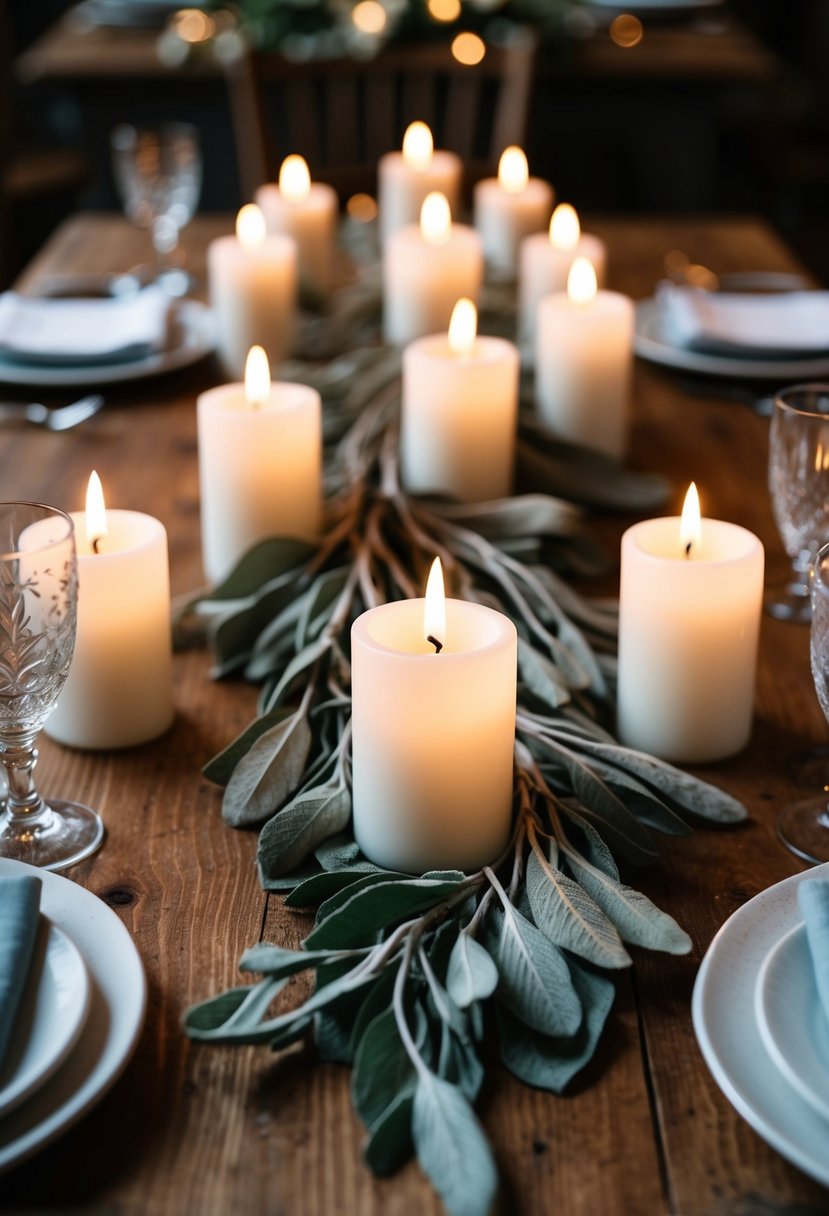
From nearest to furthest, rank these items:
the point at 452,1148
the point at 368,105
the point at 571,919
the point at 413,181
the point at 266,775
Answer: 1. the point at 452,1148
2. the point at 571,919
3. the point at 266,775
4. the point at 413,181
5. the point at 368,105

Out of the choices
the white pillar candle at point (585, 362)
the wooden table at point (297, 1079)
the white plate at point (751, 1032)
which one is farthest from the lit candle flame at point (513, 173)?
the white plate at point (751, 1032)

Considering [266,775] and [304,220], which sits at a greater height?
[304,220]

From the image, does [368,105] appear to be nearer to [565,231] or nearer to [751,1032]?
[565,231]

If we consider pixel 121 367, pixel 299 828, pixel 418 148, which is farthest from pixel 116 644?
pixel 418 148

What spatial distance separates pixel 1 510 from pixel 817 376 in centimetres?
98

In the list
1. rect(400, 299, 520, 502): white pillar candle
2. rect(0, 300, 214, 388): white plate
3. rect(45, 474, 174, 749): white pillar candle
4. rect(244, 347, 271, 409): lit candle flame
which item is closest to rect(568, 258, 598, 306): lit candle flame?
rect(400, 299, 520, 502): white pillar candle

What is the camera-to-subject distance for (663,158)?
3.43 metres

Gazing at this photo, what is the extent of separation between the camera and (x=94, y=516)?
0.88 metres

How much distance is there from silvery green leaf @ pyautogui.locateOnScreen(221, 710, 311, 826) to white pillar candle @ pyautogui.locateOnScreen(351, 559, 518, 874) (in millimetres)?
61

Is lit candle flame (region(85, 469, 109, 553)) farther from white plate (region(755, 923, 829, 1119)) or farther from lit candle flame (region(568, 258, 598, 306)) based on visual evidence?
lit candle flame (region(568, 258, 598, 306))

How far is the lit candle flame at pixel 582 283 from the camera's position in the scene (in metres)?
1.29

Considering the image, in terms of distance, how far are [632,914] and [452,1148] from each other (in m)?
0.17

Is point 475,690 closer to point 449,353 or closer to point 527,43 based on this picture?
point 449,353

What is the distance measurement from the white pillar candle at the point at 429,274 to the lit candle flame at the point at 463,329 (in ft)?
1.08
